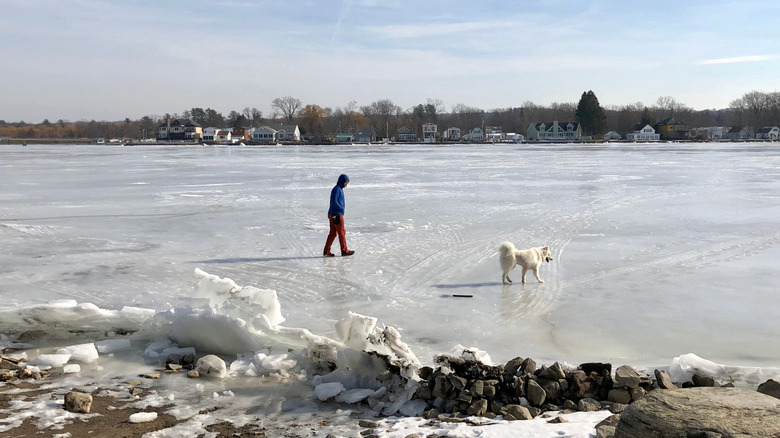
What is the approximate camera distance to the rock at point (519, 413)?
424cm

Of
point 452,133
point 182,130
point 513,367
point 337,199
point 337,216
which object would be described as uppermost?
point 182,130

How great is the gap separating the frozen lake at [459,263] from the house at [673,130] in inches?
4578

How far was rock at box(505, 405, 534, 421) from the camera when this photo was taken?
4242 millimetres

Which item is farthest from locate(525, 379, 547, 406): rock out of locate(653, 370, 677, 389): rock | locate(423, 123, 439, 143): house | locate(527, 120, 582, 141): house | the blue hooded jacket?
locate(423, 123, 439, 143): house

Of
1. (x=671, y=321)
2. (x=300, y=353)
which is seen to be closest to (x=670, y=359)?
(x=671, y=321)

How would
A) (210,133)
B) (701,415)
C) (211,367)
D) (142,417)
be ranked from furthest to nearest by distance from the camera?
(210,133)
(211,367)
(142,417)
(701,415)

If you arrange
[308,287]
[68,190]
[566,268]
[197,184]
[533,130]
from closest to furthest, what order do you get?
[308,287]
[566,268]
[68,190]
[197,184]
[533,130]

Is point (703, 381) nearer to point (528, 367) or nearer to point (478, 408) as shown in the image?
point (528, 367)

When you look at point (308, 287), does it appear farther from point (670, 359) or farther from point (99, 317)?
point (670, 359)

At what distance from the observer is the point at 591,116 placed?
11512cm

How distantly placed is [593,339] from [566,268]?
118 inches

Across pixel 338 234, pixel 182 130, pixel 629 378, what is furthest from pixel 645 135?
pixel 629 378

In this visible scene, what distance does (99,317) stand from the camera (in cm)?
654

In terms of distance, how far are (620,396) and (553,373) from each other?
0.48 m
